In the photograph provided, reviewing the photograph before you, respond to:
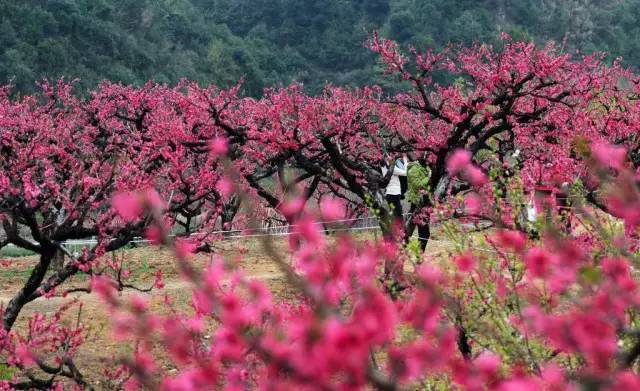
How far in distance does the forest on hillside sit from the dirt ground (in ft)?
65.9

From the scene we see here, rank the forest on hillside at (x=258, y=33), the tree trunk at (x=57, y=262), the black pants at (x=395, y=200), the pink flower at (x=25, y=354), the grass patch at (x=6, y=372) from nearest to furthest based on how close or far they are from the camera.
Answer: the pink flower at (x=25, y=354), the grass patch at (x=6, y=372), the black pants at (x=395, y=200), the tree trunk at (x=57, y=262), the forest on hillside at (x=258, y=33)

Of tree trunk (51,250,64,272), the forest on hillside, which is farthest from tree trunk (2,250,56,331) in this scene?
the forest on hillside

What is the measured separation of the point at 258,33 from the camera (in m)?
50.8

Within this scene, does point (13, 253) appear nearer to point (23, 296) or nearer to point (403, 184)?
point (403, 184)

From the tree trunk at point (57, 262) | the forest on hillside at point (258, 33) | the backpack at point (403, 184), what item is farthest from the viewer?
the forest on hillside at point (258, 33)

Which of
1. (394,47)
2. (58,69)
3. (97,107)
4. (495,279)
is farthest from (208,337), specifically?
(58,69)

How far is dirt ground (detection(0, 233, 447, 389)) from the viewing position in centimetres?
819

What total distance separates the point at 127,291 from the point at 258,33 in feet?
135

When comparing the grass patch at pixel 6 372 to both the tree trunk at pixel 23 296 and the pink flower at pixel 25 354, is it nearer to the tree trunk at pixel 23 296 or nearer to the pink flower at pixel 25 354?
the tree trunk at pixel 23 296

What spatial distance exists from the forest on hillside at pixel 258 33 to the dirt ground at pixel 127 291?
2008cm

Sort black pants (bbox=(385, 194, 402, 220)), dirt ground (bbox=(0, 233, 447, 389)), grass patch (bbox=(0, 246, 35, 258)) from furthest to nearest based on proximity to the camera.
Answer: grass patch (bbox=(0, 246, 35, 258)) → black pants (bbox=(385, 194, 402, 220)) → dirt ground (bbox=(0, 233, 447, 389))

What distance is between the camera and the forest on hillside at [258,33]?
35375 millimetres

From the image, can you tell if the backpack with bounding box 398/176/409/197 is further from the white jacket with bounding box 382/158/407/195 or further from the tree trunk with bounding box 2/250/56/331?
the tree trunk with bounding box 2/250/56/331

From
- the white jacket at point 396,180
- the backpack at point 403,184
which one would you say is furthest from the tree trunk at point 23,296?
the backpack at point 403,184
